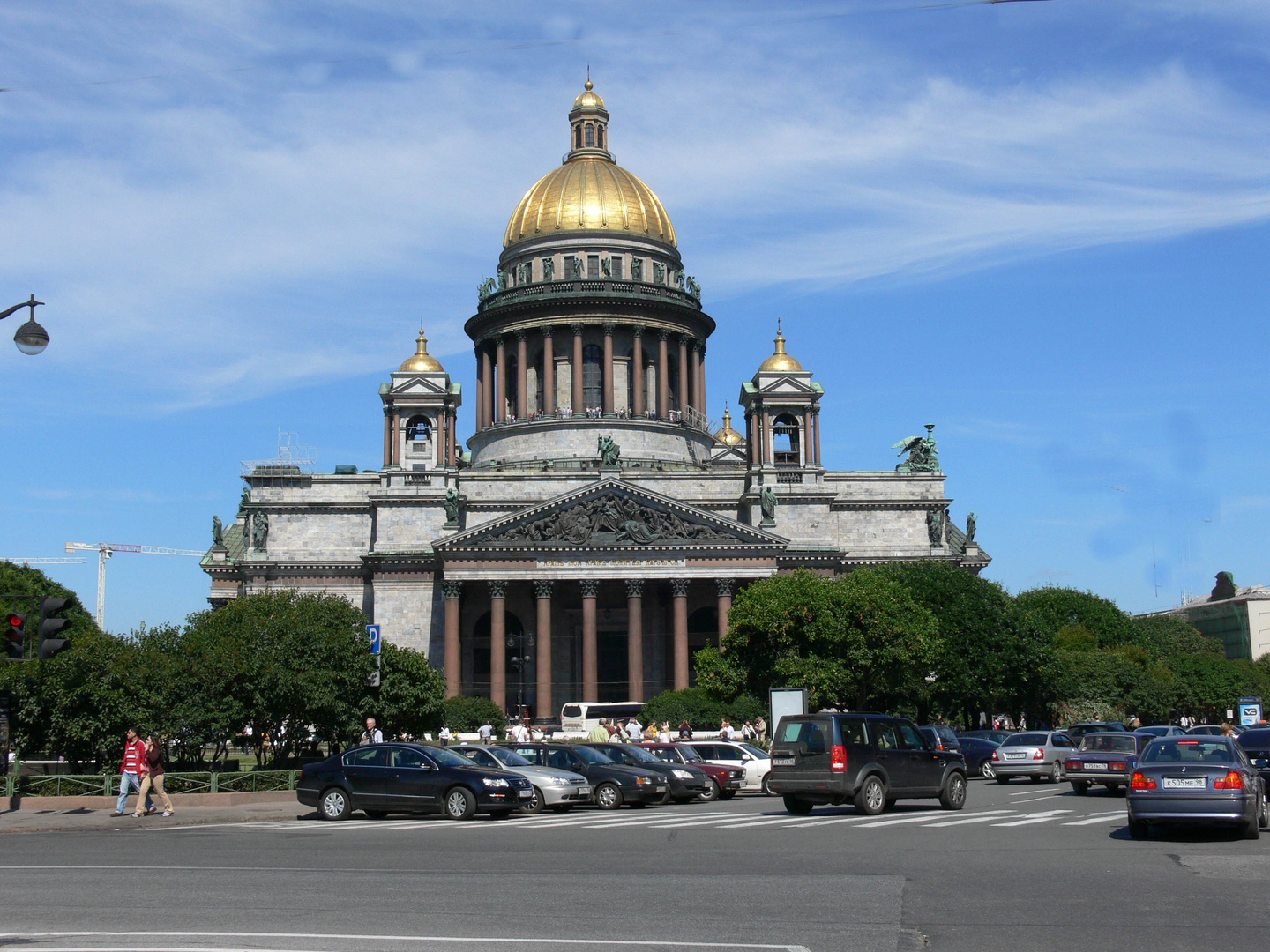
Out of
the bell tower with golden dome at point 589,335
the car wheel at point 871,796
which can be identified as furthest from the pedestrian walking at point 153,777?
the bell tower with golden dome at point 589,335

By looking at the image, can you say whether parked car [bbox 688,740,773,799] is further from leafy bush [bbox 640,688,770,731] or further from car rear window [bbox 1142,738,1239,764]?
leafy bush [bbox 640,688,770,731]

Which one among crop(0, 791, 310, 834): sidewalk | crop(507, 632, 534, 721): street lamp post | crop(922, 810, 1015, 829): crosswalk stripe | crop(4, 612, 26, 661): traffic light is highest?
crop(507, 632, 534, 721): street lamp post

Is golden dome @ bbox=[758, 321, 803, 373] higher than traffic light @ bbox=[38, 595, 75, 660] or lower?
higher

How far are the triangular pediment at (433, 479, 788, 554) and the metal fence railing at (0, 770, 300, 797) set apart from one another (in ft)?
131

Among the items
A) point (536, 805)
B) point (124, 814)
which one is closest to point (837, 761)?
point (536, 805)

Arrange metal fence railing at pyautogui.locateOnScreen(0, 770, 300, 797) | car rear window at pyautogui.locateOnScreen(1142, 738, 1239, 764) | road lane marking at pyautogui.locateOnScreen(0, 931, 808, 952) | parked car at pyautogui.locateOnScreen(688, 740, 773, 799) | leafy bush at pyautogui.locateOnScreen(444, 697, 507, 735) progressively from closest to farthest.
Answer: road lane marking at pyautogui.locateOnScreen(0, 931, 808, 952)
car rear window at pyautogui.locateOnScreen(1142, 738, 1239, 764)
metal fence railing at pyautogui.locateOnScreen(0, 770, 300, 797)
parked car at pyautogui.locateOnScreen(688, 740, 773, 799)
leafy bush at pyautogui.locateOnScreen(444, 697, 507, 735)

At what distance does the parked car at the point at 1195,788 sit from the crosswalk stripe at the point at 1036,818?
113 inches

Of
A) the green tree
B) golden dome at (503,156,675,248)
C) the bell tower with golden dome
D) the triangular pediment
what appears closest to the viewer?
the green tree

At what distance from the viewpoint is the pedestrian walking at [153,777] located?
2977 cm

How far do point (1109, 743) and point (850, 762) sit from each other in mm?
12583

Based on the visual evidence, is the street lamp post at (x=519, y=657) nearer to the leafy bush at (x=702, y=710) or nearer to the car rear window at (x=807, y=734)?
the leafy bush at (x=702, y=710)

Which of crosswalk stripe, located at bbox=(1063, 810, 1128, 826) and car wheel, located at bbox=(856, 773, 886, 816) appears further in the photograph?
car wheel, located at bbox=(856, 773, 886, 816)

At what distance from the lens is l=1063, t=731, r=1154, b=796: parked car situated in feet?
114

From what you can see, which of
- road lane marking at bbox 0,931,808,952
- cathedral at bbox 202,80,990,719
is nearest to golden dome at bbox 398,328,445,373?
cathedral at bbox 202,80,990,719
